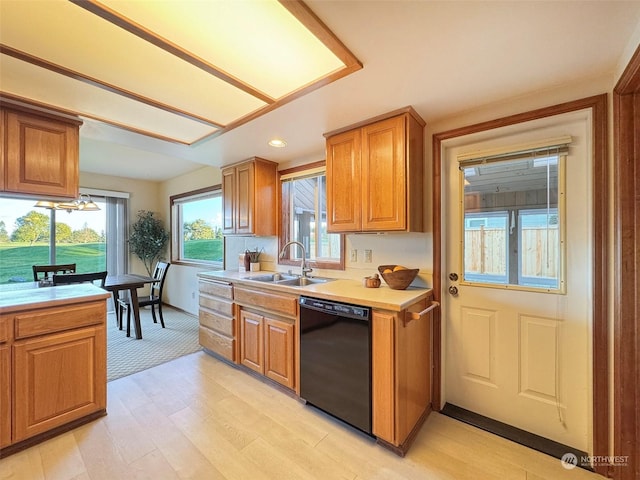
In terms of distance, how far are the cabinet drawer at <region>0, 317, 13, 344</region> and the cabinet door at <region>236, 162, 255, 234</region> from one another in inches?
75.9

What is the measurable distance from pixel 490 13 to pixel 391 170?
0.99m

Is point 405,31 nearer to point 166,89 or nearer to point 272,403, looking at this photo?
point 166,89

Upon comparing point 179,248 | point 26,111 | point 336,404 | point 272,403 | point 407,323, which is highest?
point 26,111

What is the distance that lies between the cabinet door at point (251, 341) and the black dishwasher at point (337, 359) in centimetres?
52

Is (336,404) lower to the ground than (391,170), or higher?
lower

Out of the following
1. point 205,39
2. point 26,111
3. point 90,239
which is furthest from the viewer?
point 90,239

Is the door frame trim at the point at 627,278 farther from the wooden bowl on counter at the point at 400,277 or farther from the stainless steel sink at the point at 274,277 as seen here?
the stainless steel sink at the point at 274,277

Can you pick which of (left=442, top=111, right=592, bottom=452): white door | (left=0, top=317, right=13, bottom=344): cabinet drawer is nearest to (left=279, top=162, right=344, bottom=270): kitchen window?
(left=442, top=111, right=592, bottom=452): white door

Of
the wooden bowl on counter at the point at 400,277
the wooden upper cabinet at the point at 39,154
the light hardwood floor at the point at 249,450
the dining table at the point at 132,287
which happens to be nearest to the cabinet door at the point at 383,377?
the light hardwood floor at the point at 249,450

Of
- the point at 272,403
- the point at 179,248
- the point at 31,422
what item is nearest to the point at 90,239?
the point at 179,248

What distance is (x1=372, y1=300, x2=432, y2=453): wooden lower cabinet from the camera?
1.63 meters

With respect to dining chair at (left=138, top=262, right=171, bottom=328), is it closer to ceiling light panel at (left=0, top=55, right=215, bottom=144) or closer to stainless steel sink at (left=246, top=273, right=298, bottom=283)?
stainless steel sink at (left=246, top=273, right=298, bottom=283)

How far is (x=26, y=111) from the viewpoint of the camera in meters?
1.90

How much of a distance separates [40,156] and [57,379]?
1595 mm
